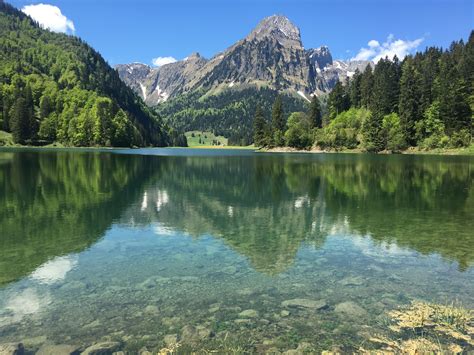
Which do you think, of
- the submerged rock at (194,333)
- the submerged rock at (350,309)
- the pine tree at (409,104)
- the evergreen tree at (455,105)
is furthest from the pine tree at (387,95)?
the submerged rock at (194,333)

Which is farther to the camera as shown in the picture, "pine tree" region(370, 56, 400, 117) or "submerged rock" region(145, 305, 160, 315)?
"pine tree" region(370, 56, 400, 117)

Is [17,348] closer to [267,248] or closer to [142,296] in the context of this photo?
[142,296]

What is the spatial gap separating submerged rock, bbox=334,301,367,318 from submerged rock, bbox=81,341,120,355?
733cm

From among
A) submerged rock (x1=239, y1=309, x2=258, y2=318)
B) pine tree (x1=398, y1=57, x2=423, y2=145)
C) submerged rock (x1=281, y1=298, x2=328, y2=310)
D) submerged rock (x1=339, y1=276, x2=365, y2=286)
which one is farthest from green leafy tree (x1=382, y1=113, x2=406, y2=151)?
submerged rock (x1=239, y1=309, x2=258, y2=318)

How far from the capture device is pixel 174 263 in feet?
57.7

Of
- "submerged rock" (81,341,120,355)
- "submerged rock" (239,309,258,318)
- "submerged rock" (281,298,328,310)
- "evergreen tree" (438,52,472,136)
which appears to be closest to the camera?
"submerged rock" (81,341,120,355)

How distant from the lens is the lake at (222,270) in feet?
36.2

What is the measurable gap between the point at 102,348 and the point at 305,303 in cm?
699

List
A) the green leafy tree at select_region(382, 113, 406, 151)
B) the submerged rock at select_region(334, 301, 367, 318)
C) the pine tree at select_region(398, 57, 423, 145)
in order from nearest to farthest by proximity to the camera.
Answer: the submerged rock at select_region(334, 301, 367, 318)
the green leafy tree at select_region(382, 113, 406, 151)
the pine tree at select_region(398, 57, 423, 145)

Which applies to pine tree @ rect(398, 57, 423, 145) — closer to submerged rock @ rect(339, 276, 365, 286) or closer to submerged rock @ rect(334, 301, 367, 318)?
submerged rock @ rect(339, 276, 365, 286)

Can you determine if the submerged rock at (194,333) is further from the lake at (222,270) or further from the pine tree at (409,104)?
the pine tree at (409,104)

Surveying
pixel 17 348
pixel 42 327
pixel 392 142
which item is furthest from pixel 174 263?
pixel 392 142

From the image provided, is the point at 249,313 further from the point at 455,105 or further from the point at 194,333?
the point at 455,105

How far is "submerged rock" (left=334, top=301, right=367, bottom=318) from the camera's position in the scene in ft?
40.2
